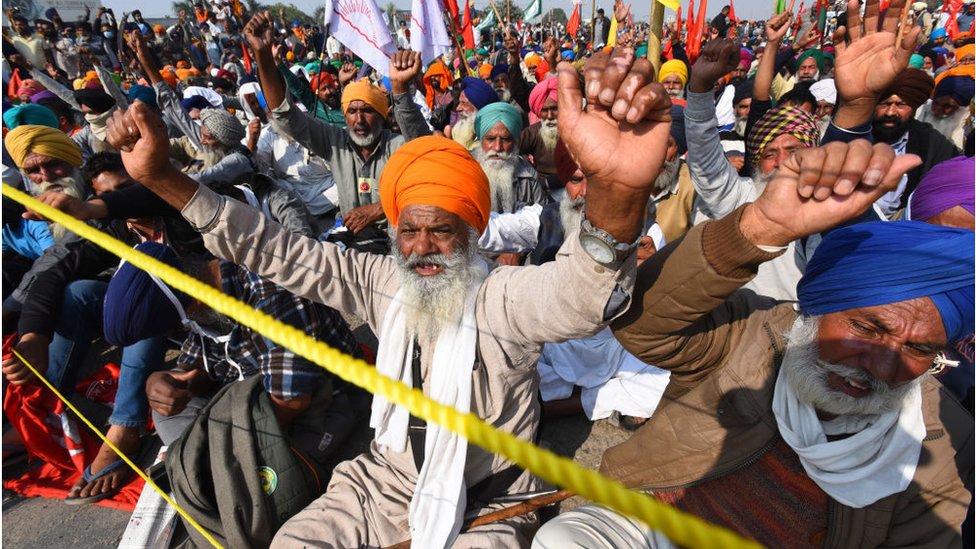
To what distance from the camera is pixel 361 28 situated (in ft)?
14.3

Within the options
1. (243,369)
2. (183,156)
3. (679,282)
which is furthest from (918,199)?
(183,156)

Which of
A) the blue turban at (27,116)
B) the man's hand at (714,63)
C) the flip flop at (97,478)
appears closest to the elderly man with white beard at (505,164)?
the man's hand at (714,63)

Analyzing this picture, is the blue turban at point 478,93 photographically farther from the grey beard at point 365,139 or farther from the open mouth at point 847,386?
the open mouth at point 847,386

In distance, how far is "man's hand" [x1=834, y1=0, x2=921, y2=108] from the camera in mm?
1990

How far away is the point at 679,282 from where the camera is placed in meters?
1.13

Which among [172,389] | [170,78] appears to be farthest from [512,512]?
[170,78]

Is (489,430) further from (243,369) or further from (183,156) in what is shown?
(183,156)

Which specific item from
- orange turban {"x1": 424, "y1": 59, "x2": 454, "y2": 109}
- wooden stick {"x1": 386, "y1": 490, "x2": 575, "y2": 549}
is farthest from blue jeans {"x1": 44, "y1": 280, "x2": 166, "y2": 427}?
orange turban {"x1": 424, "y1": 59, "x2": 454, "y2": 109}

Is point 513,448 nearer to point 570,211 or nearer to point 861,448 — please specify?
point 861,448

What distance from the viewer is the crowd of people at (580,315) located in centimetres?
110

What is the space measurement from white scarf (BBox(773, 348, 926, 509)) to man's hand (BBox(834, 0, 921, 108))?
153 cm

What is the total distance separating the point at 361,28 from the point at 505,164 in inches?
80.4

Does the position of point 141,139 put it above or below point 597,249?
above

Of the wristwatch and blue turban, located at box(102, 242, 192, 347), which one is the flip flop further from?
the wristwatch
